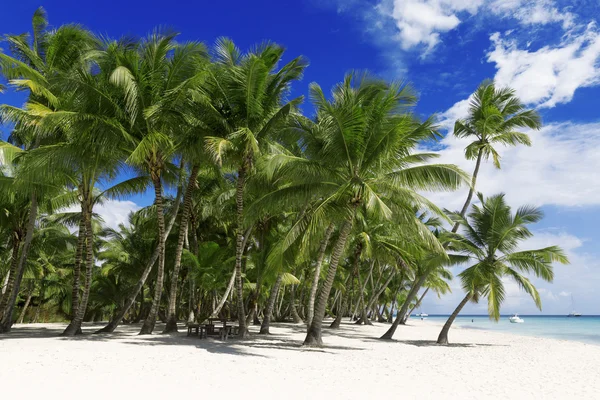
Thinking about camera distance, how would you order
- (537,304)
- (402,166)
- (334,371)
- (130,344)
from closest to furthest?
(334,371), (130,344), (402,166), (537,304)

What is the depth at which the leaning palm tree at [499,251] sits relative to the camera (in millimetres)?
14828

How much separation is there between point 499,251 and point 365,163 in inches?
291

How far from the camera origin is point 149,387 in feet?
19.1

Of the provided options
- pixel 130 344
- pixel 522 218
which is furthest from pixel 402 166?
pixel 130 344

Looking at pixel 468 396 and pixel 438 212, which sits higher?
pixel 438 212

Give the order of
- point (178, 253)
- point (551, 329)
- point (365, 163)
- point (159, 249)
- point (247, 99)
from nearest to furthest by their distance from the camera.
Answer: point (365, 163)
point (247, 99)
point (159, 249)
point (178, 253)
point (551, 329)

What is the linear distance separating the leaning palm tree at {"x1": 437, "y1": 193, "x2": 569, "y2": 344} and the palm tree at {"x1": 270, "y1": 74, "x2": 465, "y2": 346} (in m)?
4.09

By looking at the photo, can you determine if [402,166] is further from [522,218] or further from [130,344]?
[130,344]

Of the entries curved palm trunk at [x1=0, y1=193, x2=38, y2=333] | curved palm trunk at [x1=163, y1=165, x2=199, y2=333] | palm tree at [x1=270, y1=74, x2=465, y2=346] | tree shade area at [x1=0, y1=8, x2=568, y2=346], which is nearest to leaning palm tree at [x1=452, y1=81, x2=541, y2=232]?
tree shade area at [x1=0, y1=8, x2=568, y2=346]

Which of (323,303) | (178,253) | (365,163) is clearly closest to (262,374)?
(323,303)

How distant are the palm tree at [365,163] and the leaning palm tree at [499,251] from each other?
4.09 meters

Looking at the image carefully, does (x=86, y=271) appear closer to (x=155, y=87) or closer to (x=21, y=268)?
(x=21, y=268)

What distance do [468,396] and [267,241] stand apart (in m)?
12.6

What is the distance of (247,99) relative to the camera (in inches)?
492
